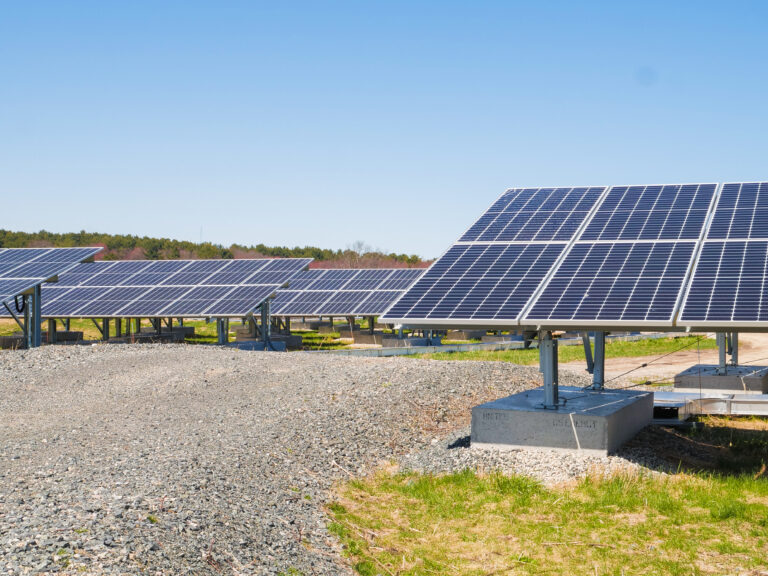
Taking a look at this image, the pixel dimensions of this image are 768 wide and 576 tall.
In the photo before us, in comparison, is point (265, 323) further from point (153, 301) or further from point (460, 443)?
point (460, 443)

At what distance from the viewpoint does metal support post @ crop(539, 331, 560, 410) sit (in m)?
14.1

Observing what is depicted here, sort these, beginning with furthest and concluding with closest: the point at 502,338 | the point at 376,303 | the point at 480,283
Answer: the point at 376,303 → the point at 502,338 → the point at 480,283

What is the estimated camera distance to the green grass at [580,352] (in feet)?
106

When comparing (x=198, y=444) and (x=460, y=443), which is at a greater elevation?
(x=198, y=444)

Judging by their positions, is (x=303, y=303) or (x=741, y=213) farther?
(x=303, y=303)

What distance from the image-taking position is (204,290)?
3669cm

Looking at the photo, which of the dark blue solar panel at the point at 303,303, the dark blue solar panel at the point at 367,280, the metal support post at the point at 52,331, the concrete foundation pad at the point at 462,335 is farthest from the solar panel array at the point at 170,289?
the concrete foundation pad at the point at 462,335

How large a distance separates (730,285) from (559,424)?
3701 mm

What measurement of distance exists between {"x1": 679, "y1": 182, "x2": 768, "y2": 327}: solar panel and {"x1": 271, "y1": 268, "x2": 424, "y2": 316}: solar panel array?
26.5m

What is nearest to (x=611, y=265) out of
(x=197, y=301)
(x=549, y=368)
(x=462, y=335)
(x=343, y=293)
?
(x=549, y=368)

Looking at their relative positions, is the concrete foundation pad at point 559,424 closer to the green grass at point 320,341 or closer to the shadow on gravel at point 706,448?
the shadow on gravel at point 706,448

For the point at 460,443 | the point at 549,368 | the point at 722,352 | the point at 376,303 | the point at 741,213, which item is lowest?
the point at 460,443

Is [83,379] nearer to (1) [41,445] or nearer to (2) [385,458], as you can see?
(1) [41,445]

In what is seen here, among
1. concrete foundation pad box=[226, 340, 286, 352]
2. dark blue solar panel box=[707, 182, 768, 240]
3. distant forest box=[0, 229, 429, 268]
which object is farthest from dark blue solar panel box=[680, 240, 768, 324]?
distant forest box=[0, 229, 429, 268]
